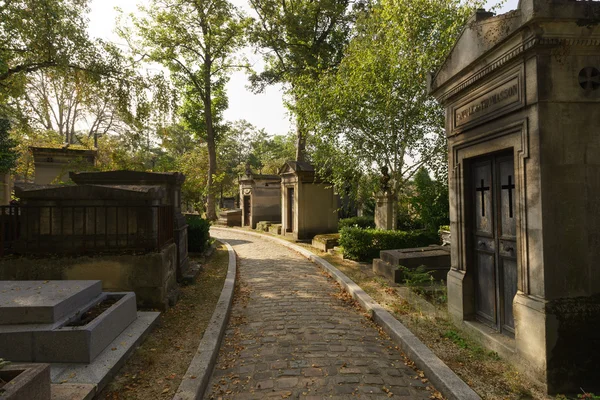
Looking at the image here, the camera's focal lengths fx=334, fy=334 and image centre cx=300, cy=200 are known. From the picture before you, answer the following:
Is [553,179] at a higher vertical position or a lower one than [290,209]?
higher

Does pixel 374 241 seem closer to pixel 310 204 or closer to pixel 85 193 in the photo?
pixel 310 204

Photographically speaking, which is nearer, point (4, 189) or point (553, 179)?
point (553, 179)

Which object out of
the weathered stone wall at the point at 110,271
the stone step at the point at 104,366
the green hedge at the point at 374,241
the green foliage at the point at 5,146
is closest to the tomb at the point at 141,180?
the weathered stone wall at the point at 110,271

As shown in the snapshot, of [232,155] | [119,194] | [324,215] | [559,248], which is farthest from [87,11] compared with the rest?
[232,155]

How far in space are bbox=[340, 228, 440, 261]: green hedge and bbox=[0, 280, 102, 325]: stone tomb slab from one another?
7.39 metres

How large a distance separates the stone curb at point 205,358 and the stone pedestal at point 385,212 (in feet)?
23.7

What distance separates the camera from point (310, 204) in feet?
51.2

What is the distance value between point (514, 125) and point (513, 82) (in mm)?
485

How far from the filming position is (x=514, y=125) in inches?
145

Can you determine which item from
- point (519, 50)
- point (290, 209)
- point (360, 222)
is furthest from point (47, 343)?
point (290, 209)

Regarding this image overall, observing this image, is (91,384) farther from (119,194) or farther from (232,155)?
(232,155)

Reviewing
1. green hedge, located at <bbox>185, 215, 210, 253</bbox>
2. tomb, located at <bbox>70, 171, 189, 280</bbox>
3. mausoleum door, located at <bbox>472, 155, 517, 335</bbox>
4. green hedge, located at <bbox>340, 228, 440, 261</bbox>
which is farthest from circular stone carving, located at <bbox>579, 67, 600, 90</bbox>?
green hedge, located at <bbox>185, 215, 210, 253</bbox>

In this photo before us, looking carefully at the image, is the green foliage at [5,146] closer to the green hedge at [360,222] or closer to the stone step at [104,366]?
the stone step at [104,366]

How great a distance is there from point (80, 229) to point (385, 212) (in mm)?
9581
